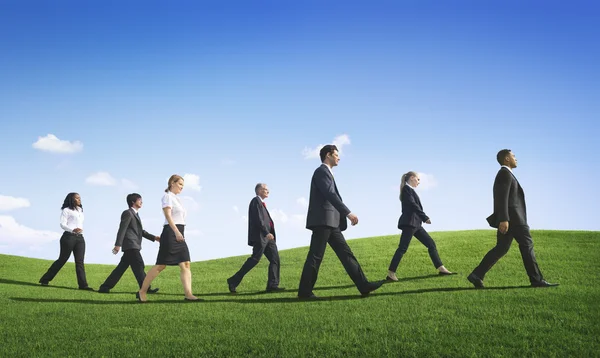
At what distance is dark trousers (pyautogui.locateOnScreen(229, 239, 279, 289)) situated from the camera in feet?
42.2

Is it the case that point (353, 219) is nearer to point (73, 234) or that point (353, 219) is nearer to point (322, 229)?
point (322, 229)

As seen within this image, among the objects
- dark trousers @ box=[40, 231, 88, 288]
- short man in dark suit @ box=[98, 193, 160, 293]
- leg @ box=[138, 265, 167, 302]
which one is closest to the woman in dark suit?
leg @ box=[138, 265, 167, 302]

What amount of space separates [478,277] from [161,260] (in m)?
6.70

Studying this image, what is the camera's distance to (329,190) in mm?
9406

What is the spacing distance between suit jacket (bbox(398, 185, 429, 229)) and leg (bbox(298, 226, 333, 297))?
4.30 metres

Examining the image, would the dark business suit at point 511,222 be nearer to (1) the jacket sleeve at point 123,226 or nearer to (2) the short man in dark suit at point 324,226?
(2) the short man in dark suit at point 324,226

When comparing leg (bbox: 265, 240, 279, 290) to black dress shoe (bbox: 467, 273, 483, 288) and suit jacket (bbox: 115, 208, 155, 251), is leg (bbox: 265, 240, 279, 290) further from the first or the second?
black dress shoe (bbox: 467, 273, 483, 288)

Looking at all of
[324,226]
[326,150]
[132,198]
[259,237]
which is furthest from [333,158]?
[132,198]

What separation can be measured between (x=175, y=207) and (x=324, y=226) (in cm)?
310

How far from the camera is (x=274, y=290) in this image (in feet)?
42.9

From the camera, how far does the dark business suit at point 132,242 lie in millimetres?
13617

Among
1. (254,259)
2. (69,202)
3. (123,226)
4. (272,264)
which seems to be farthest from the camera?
(69,202)

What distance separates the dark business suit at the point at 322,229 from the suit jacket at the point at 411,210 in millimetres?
4018

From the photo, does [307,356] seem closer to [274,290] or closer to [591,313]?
[591,313]
